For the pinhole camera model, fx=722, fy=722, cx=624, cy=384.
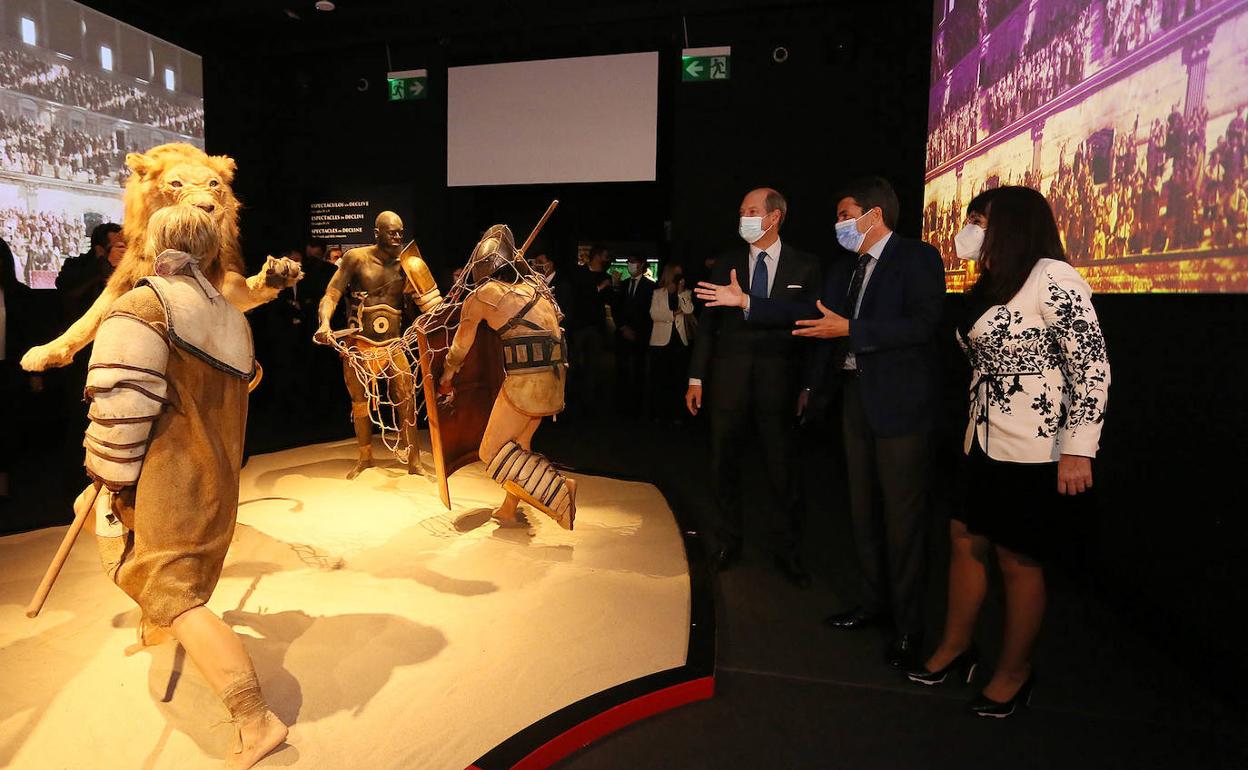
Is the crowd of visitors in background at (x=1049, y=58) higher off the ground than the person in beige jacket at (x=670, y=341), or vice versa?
the crowd of visitors in background at (x=1049, y=58)

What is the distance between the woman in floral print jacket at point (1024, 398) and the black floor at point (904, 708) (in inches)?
7.6

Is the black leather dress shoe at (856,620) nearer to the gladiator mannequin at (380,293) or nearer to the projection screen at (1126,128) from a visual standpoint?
the projection screen at (1126,128)

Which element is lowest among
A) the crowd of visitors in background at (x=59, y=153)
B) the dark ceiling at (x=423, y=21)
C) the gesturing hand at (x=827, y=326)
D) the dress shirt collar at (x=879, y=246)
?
the gesturing hand at (x=827, y=326)

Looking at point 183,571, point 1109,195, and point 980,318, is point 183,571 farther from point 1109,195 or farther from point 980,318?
point 1109,195

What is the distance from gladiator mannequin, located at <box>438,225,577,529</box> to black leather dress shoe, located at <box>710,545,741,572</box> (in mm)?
788

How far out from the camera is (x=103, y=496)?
87.3 inches

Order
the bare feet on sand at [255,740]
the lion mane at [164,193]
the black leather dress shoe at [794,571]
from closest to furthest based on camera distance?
the bare feet on sand at [255,740]
the lion mane at [164,193]
the black leather dress shoe at [794,571]

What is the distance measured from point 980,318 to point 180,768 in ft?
8.92

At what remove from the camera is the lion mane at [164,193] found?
273 cm

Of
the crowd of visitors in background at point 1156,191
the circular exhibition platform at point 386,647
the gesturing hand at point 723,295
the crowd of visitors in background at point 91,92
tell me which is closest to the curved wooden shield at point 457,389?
the circular exhibition platform at point 386,647

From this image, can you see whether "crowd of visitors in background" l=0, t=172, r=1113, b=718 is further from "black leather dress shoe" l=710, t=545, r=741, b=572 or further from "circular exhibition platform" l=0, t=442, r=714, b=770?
"circular exhibition platform" l=0, t=442, r=714, b=770

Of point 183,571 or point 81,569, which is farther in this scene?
point 81,569

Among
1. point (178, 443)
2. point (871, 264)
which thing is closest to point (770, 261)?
point (871, 264)

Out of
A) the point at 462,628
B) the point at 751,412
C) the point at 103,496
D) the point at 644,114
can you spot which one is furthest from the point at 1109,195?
the point at 644,114
